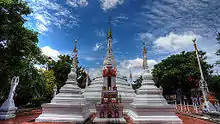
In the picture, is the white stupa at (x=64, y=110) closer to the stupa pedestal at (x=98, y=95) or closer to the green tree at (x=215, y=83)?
the stupa pedestal at (x=98, y=95)

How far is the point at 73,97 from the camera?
998cm

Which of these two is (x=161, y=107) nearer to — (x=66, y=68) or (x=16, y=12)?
(x=16, y=12)

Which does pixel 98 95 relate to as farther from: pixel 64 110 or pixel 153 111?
pixel 153 111

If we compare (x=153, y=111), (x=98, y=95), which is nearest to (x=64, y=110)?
(x=98, y=95)

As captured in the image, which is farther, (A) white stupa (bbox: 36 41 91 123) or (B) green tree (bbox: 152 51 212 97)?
(B) green tree (bbox: 152 51 212 97)

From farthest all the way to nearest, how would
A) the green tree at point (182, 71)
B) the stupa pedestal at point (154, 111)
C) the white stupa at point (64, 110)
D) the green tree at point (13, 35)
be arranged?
1. the green tree at point (182, 71)
2. the green tree at point (13, 35)
3. the white stupa at point (64, 110)
4. the stupa pedestal at point (154, 111)

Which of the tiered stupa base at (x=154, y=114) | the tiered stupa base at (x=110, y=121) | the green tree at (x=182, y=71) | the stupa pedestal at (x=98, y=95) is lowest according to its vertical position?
the tiered stupa base at (x=110, y=121)

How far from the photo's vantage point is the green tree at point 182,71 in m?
28.8

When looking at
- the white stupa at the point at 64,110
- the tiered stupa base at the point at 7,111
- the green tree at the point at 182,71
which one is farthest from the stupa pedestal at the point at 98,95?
the green tree at the point at 182,71

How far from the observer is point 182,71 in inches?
1193

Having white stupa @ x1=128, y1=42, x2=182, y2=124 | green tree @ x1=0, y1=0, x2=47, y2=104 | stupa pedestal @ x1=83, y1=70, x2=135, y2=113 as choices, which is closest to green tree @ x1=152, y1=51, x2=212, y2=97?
stupa pedestal @ x1=83, y1=70, x2=135, y2=113

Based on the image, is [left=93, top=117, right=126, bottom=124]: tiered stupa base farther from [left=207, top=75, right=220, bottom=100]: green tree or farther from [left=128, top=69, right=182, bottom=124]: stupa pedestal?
[left=207, top=75, right=220, bottom=100]: green tree

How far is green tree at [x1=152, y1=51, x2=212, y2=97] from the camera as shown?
2875cm

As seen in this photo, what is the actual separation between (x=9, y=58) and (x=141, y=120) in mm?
11476
